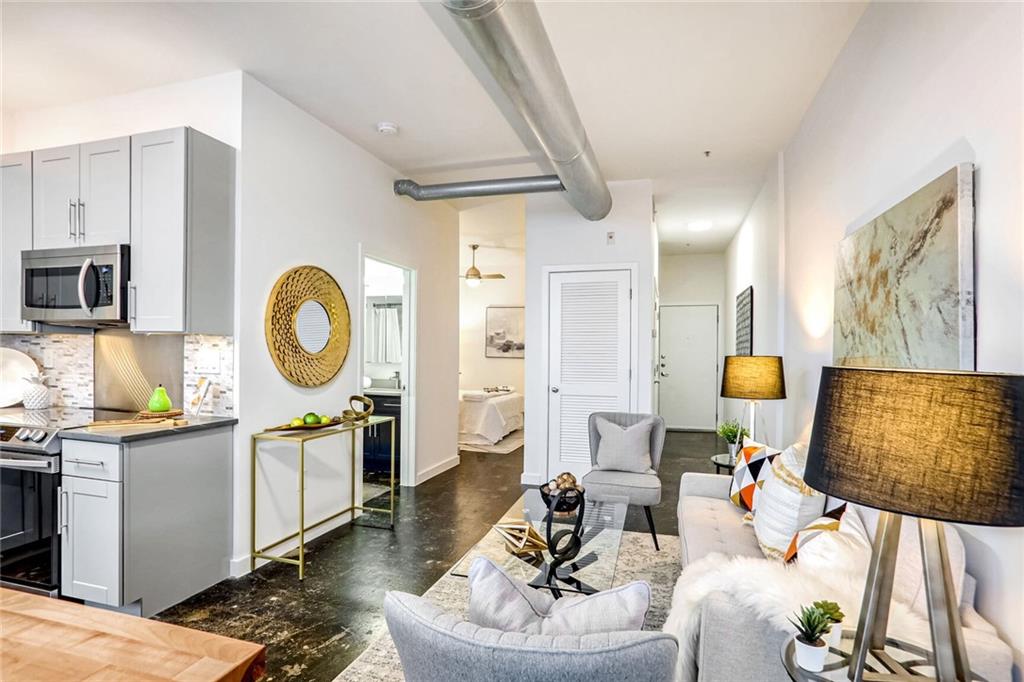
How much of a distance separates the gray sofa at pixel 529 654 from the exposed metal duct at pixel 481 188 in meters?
3.47

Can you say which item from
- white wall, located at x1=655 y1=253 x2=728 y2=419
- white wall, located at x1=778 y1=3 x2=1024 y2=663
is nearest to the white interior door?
white wall, located at x1=655 y1=253 x2=728 y2=419

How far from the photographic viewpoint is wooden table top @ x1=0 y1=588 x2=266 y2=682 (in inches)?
34.5

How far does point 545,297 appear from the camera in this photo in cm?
505

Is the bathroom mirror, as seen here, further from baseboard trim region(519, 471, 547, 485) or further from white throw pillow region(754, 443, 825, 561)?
white throw pillow region(754, 443, 825, 561)

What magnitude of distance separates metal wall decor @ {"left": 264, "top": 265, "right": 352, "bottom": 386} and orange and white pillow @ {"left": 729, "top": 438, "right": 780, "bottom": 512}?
2.75 m

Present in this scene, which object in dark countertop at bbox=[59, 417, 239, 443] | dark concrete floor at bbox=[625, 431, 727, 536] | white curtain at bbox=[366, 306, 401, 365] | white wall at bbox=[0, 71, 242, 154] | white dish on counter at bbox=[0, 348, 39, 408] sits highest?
white wall at bbox=[0, 71, 242, 154]

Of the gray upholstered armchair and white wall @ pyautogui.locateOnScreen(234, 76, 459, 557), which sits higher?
white wall @ pyautogui.locateOnScreen(234, 76, 459, 557)

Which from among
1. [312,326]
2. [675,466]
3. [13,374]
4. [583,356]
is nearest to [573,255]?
[583,356]

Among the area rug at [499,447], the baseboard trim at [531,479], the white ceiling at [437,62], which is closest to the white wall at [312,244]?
the white ceiling at [437,62]

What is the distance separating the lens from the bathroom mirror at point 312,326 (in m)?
3.46

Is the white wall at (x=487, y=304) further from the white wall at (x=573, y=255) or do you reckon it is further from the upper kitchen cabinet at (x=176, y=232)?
the upper kitchen cabinet at (x=176, y=232)

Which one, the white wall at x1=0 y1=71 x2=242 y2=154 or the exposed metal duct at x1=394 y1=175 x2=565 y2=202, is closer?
the white wall at x1=0 y1=71 x2=242 y2=154

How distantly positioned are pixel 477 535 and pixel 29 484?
249 centimetres

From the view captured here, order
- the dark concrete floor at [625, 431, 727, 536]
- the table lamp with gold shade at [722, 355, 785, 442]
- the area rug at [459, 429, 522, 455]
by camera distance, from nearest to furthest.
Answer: the table lamp with gold shade at [722, 355, 785, 442], the dark concrete floor at [625, 431, 727, 536], the area rug at [459, 429, 522, 455]
